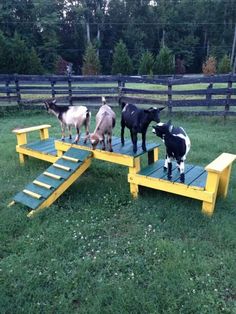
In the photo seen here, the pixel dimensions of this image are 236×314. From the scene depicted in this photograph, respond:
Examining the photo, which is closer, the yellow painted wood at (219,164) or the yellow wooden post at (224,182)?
the yellow painted wood at (219,164)

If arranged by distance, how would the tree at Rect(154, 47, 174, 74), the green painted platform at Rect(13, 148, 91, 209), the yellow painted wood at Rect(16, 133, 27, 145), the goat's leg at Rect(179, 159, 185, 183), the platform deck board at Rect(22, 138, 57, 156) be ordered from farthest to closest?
the tree at Rect(154, 47, 174, 74), the yellow painted wood at Rect(16, 133, 27, 145), the platform deck board at Rect(22, 138, 57, 156), the green painted platform at Rect(13, 148, 91, 209), the goat's leg at Rect(179, 159, 185, 183)

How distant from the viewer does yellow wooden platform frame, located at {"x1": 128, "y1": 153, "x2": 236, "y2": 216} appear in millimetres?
4125

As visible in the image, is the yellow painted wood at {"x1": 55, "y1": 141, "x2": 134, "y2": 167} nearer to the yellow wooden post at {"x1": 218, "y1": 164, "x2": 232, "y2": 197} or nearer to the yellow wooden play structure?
the yellow wooden play structure

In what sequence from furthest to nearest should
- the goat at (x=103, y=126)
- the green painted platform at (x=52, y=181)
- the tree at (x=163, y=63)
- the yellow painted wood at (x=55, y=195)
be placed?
the tree at (x=163, y=63) < the goat at (x=103, y=126) < the green painted platform at (x=52, y=181) < the yellow painted wood at (x=55, y=195)

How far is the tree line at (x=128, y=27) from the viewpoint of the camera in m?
42.5

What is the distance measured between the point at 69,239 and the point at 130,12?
53222mm

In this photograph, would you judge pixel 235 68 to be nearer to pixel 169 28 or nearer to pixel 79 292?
pixel 169 28

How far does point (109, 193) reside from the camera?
5.13m

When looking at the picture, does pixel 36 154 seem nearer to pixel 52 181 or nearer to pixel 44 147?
pixel 44 147

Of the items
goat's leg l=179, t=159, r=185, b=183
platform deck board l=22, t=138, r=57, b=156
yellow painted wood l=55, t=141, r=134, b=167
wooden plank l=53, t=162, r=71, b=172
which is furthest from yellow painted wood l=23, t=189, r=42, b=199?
goat's leg l=179, t=159, r=185, b=183

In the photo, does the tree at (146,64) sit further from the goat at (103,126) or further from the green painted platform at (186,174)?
the green painted platform at (186,174)

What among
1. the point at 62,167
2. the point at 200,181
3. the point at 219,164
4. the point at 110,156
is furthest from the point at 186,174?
the point at 62,167

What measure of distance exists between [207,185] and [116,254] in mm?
1584

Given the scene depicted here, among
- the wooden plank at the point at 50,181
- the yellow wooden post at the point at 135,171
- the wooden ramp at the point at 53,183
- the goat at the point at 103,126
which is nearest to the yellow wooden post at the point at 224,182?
the yellow wooden post at the point at 135,171
